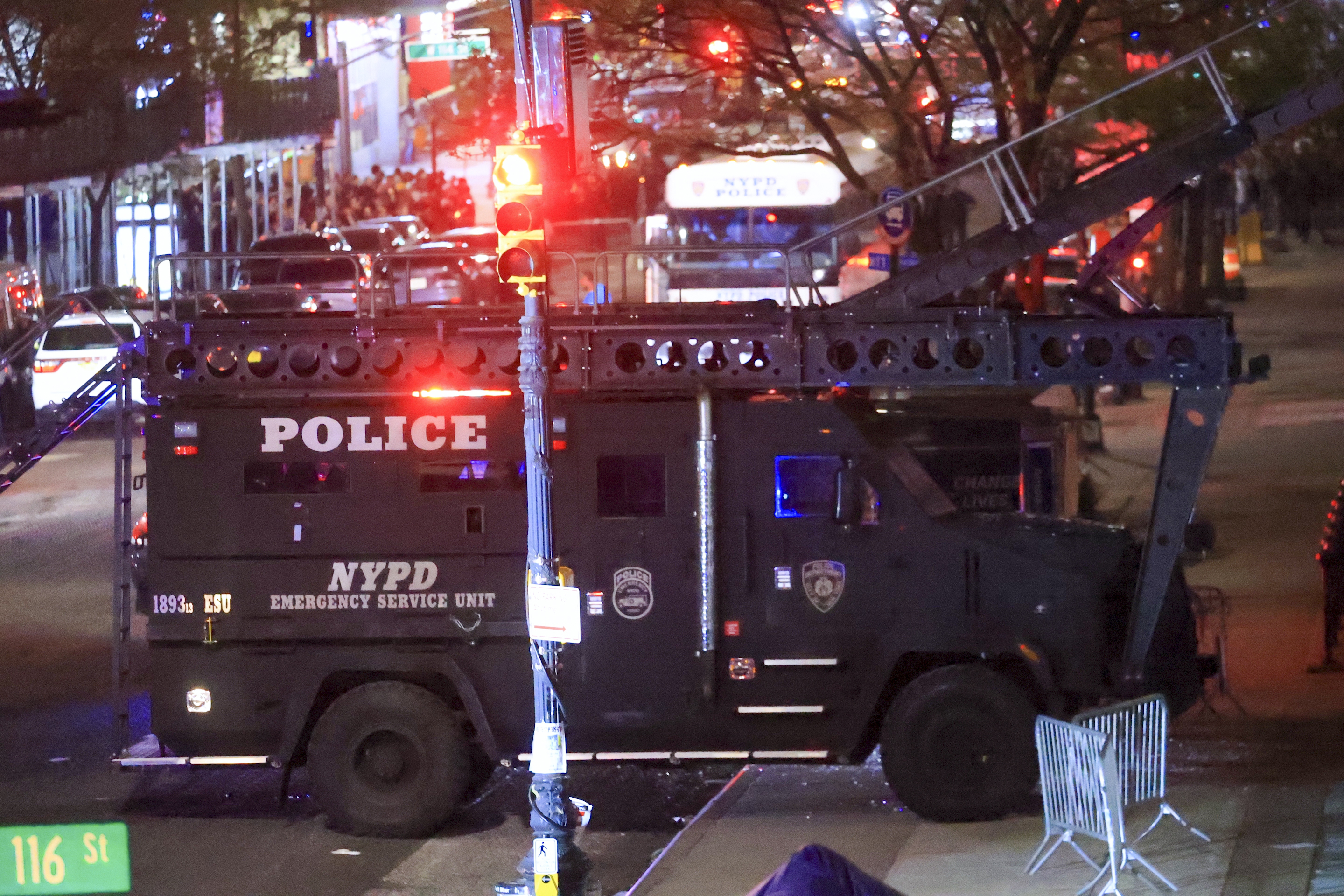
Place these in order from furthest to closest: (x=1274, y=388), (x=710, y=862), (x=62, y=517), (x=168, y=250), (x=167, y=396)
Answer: (x=168, y=250), (x=1274, y=388), (x=62, y=517), (x=167, y=396), (x=710, y=862)

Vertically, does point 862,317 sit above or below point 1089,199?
below

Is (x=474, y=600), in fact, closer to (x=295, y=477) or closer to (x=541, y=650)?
(x=295, y=477)

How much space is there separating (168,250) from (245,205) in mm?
3072

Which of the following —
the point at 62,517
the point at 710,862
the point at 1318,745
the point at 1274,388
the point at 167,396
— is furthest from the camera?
the point at 1274,388

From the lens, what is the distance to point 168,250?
41.5 metres

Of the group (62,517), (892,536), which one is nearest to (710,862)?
(892,536)

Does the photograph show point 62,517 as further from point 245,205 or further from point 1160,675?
point 245,205

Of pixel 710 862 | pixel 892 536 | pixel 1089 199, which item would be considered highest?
pixel 1089 199

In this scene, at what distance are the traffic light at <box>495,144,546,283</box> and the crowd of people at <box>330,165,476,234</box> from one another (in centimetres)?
2809

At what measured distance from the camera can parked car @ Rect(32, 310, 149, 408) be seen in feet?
81.8

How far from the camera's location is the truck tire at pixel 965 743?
920 centimetres

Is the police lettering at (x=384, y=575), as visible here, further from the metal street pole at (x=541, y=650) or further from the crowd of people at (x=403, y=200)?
the crowd of people at (x=403, y=200)

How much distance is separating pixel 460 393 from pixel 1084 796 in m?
4.14

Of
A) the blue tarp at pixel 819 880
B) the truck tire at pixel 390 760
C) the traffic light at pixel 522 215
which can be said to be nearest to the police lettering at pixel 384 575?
the truck tire at pixel 390 760
